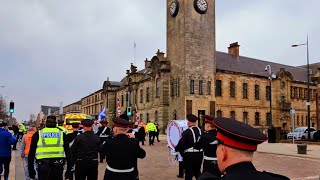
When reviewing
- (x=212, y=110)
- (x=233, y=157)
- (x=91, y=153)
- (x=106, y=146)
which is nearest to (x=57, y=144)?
(x=91, y=153)

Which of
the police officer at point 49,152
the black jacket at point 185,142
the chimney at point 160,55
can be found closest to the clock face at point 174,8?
the chimney at point 160,55

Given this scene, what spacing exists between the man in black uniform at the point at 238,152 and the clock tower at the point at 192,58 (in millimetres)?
47389

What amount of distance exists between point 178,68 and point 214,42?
642cm

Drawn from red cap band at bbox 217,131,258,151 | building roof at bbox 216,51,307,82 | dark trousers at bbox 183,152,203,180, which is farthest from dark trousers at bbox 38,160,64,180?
building roof at bbox 216,51,307,82

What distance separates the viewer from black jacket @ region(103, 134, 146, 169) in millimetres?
6633

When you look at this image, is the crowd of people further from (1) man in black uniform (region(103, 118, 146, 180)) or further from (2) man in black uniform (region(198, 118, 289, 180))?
(2) man in black uniform (region(198, 118, 289, 180))

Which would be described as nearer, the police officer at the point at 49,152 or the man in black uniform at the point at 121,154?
the man in black uniform at the point at 121,154

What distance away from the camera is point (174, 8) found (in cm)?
5366

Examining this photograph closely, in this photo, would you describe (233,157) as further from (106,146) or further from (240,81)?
(240,81)

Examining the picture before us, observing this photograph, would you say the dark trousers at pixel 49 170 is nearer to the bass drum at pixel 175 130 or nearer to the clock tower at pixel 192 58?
the bass drum at pixel 175 130

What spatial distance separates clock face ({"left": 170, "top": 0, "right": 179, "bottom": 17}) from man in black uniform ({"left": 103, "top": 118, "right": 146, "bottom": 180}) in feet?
156

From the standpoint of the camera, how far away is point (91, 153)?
349 inches

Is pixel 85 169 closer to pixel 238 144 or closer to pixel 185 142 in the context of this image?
pixel 185 142

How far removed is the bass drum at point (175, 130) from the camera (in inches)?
511
